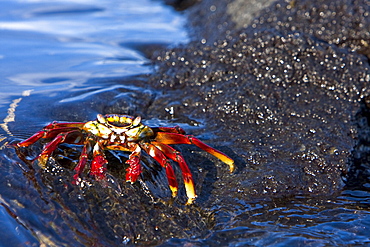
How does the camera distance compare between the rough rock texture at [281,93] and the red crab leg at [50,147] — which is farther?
the rough rock texture at [281,93]

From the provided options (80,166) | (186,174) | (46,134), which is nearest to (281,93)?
(186,174)

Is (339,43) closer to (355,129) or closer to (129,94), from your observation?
(355,129)

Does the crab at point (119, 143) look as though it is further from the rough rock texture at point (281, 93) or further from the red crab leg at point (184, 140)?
the rough rock texture at point (281, 93)

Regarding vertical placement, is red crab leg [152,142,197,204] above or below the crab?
below

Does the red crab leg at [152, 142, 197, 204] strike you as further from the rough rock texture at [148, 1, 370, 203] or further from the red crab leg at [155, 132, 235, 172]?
the rough rock texture at [148, 1, 370, 203]

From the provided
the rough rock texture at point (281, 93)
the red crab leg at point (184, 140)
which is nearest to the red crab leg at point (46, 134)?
the red crab leg at point (184, 140)

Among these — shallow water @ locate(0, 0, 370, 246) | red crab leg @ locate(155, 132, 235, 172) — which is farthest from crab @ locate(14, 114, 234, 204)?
shallow water @ locate(0, 0, 370, 246)

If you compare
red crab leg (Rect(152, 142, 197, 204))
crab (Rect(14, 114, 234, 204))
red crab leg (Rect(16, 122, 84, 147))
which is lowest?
red crab leg (Rect(152, 142, 197, 204))

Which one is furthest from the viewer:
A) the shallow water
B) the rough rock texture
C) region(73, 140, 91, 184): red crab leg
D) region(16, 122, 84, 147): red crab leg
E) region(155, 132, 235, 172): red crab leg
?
the rough rock texture
